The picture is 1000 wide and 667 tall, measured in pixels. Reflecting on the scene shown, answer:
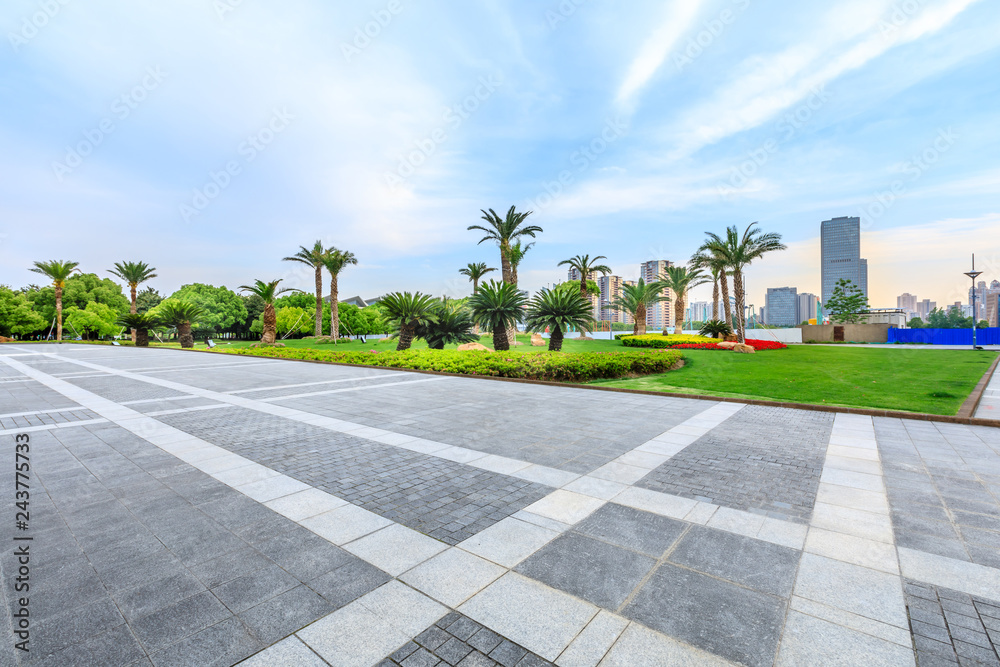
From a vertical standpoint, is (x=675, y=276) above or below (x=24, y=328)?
above

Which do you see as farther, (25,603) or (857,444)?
(857,444)

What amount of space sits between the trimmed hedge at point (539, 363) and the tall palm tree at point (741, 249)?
19.0 metres

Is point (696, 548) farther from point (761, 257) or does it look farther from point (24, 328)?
point (24, 328)

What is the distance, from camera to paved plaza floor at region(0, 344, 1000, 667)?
95.3 inches

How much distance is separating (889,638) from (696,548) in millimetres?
1162

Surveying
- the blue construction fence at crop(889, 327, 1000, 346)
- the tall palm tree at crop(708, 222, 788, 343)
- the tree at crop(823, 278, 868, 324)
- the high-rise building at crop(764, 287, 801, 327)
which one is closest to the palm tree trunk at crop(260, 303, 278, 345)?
the tall palm tree at crop(708, 222, 788, 343)

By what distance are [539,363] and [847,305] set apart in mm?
53136

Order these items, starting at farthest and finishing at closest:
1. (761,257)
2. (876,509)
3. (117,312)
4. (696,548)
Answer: (117,312), (761,257), (876,509), (696,548)

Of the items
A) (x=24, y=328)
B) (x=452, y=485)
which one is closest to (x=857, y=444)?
(x=452, y=485)

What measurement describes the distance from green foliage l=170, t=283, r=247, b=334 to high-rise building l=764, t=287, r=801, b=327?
544 feet

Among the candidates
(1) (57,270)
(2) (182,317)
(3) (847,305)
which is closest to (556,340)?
(2) (182,317)

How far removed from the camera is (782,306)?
168m

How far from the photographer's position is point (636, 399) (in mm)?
10227

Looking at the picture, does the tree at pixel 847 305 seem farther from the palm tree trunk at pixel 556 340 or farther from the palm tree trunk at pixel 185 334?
the palm tree trunk at pixel 185 334
